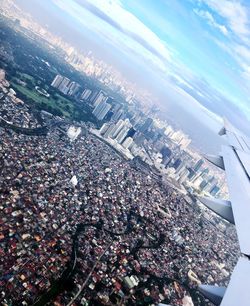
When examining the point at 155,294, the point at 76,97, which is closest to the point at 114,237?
the point at 155,294

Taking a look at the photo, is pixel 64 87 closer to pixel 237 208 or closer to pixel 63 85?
pixel 63 85

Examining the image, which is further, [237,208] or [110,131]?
[110,131]

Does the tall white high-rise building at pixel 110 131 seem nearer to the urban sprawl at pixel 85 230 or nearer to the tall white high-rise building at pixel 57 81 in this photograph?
the urban sprawl at pixel 85 230

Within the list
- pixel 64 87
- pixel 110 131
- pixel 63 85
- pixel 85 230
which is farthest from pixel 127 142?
pixel 85 230

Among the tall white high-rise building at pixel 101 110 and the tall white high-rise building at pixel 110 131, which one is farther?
the tall white high-rise building at pixel 101 110

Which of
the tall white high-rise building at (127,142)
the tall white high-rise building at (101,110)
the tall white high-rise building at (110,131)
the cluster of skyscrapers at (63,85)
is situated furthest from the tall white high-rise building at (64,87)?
the tall white high-rise building at (127,142)

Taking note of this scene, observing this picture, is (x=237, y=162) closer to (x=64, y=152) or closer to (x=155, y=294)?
(x=155, y=294)

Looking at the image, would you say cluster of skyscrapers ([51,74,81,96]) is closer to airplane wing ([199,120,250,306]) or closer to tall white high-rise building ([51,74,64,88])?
tall white high-rise building ([51,74,64,88])

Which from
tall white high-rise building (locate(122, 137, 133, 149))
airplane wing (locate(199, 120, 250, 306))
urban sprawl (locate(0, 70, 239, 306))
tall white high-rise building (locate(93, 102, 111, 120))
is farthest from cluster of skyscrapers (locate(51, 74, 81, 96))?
airplane wing (locate(199, 120, 250, 306))

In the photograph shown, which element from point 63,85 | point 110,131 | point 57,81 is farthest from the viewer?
point 63,85
